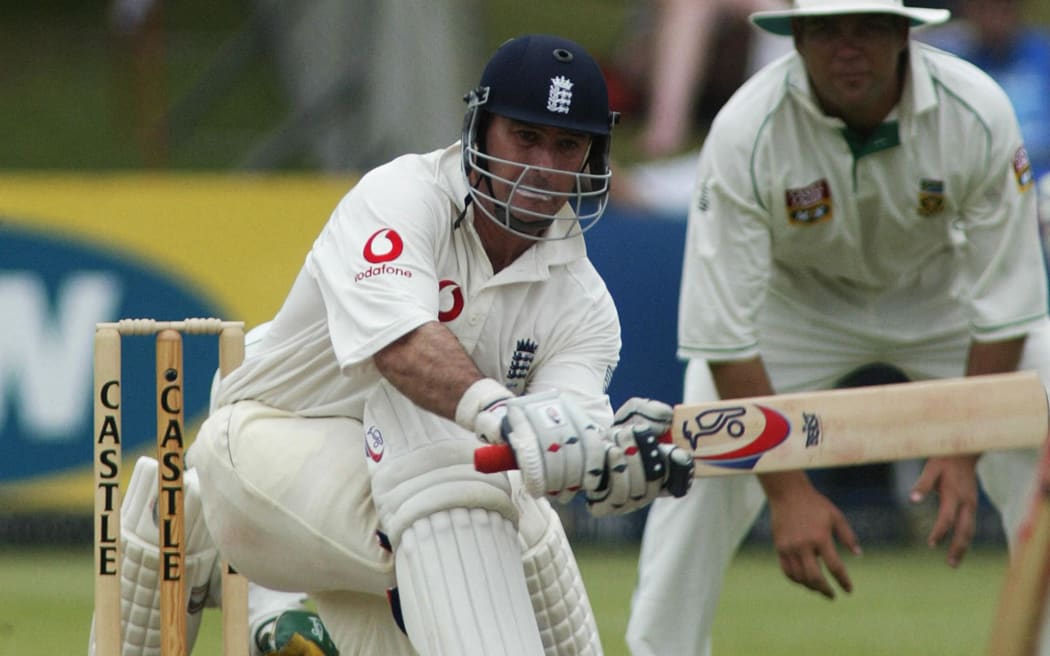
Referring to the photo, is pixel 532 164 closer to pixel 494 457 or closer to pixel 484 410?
pixel 484 410

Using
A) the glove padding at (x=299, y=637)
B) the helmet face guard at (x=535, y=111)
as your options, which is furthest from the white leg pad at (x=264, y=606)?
the helmet face guard at (x=535, y=111)

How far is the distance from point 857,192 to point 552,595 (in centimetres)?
149

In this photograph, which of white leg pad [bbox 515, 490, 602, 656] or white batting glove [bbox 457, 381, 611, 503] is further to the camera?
white leg pad [bbox 515, 490, 602, 656]

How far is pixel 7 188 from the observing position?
7.55 metres

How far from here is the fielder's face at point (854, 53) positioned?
175 inches

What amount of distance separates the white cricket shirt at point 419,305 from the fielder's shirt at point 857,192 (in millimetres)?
858

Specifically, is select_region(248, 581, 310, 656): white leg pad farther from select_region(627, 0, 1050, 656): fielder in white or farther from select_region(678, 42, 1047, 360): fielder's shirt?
select_region(678, 42, 1047, 360): fielder's shirt

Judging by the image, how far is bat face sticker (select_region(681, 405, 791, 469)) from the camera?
3289mm

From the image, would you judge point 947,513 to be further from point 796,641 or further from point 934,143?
point 796,641

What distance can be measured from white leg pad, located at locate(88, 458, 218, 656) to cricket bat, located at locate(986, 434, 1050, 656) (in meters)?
2.21

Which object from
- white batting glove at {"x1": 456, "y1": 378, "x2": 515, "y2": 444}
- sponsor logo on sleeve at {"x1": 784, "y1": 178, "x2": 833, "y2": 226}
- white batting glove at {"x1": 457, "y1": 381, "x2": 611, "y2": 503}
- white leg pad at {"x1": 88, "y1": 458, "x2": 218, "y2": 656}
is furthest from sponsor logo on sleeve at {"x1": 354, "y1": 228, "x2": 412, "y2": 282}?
sponsor logo on sleeve at {"x1": 784, "y1": 178, "x2": 833, "y2": 226}

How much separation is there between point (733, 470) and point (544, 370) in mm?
580

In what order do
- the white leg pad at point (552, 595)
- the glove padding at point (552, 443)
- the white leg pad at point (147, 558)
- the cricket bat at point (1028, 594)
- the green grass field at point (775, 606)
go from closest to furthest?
the cricket bat at point (1028, 594)
the glove padding at point (552, 443)
the white leg pad at point (552, 595)
the white leg pad at point (147, 558)
the green grass field at point (775, 606)

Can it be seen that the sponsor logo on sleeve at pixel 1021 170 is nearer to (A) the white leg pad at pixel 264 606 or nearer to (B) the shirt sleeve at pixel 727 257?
(B) the shirt sleeve at pixel 727 257
